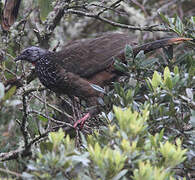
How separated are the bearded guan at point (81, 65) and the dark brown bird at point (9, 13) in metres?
0.67

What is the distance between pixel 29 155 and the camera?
2160mm

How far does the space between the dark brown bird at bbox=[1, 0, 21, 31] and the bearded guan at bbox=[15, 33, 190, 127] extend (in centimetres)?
67

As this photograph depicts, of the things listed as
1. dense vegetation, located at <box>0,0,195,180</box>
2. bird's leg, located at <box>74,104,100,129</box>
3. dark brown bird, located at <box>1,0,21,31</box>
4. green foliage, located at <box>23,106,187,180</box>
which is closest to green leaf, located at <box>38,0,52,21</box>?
dense vegetation, located at <box>0,0,195,180</box>

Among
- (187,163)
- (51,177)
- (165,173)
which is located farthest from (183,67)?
(51,177)

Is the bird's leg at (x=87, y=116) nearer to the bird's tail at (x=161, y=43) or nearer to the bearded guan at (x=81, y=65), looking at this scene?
the bearded guan at (x=81, y=65)

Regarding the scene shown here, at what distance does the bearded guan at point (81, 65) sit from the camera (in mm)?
4129

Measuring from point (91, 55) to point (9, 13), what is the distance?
3.74 ft

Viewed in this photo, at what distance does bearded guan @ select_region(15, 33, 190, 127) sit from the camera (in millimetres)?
4129

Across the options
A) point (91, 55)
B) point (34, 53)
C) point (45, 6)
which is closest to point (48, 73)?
point (34, 53)

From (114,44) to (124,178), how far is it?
100 inches

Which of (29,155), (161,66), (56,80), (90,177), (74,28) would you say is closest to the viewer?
(90,177)

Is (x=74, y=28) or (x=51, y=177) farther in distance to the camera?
(x=74, y=28)

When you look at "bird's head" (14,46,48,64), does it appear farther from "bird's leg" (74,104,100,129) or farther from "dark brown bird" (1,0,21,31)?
"bird's leg" (74,104,100,129)

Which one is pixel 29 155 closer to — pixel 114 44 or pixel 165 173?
pixel 165 173
